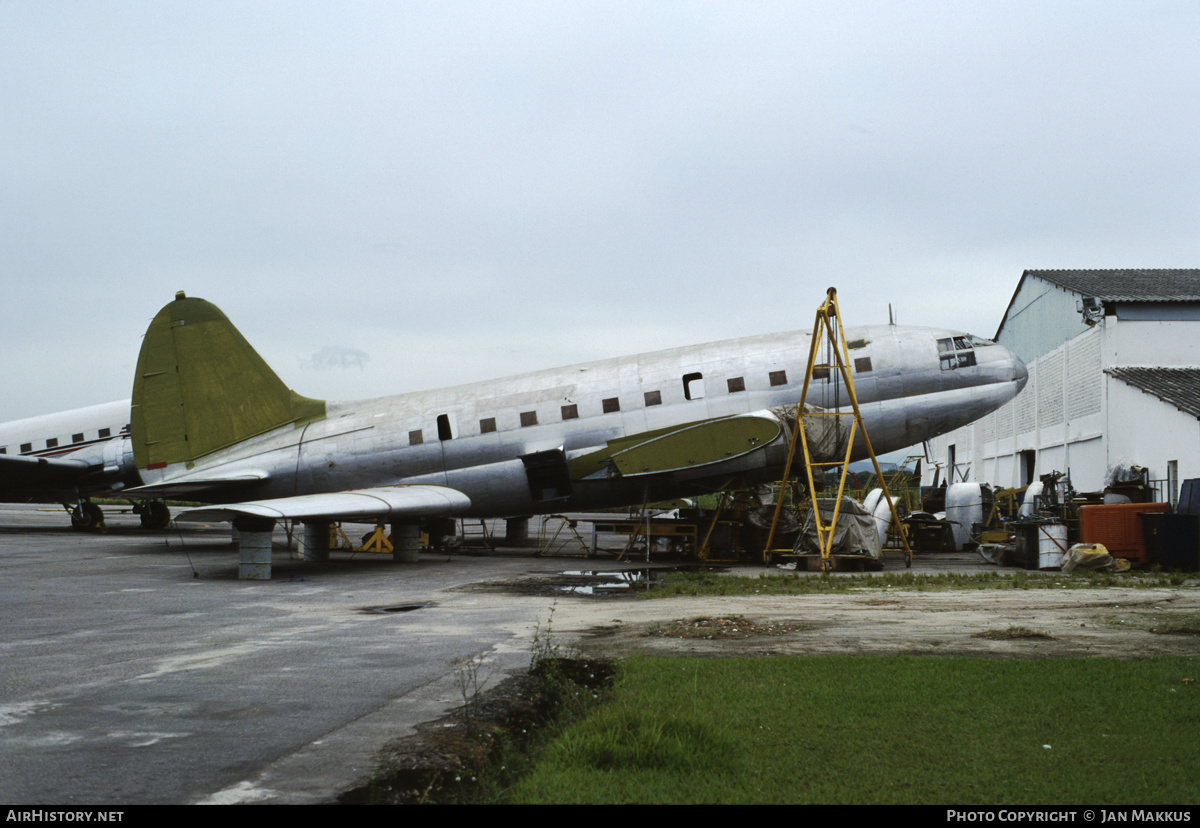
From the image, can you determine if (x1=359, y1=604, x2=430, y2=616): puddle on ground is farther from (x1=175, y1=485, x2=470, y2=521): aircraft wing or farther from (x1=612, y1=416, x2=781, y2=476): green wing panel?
(x1=612, y1=416, x2=781, y2=476): green wing panel

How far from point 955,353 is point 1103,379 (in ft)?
38.2

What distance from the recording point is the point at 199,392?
26.1m

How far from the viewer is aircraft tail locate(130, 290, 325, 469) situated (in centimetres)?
2606

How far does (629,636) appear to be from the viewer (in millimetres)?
10352

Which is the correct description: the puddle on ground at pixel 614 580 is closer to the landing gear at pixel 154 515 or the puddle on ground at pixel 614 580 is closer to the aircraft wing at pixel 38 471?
the landing gear at pixel 154 515

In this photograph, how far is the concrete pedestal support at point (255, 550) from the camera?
61.1 ft

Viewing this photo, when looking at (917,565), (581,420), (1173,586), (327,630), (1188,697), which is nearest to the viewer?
(1188,697)

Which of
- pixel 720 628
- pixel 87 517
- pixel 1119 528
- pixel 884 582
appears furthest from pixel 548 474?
pixel 87 517

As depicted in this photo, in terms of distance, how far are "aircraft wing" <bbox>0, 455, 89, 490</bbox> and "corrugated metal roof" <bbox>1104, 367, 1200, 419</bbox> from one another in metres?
36.9

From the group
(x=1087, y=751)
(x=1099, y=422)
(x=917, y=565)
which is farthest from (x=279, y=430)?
(x=1099, y=422)

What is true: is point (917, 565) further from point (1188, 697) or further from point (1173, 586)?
point (1188, 697)

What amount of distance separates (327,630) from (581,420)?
12713mm

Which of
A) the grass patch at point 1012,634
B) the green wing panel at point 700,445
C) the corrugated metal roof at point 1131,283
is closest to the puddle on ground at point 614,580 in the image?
the green wing panel at point 700,445

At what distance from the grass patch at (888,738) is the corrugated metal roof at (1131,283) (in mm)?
28403
